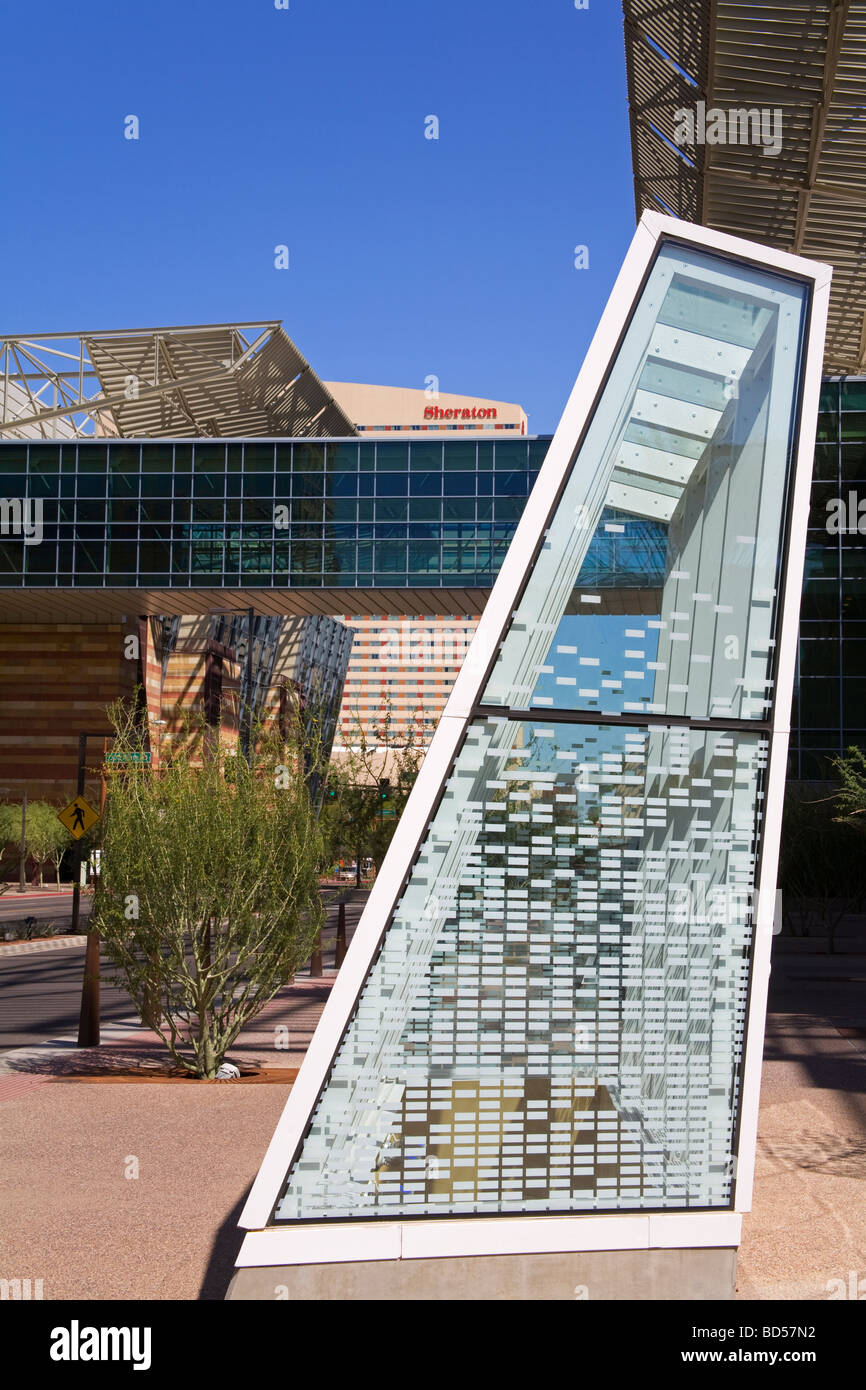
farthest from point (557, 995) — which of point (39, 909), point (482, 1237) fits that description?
point (39, 909)

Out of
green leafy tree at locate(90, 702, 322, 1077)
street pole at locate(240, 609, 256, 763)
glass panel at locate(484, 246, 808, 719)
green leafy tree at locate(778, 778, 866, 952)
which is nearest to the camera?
glass panel at locate(484, 246, 808, 719)

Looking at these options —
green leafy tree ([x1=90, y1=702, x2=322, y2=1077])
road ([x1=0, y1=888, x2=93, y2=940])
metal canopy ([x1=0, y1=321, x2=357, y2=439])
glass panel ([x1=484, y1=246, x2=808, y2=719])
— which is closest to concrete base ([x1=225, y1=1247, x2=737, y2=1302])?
glass panel ([x1=484, y1=246, x2=808, y2=719])

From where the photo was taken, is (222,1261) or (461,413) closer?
(222,1261)

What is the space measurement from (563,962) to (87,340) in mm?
48949

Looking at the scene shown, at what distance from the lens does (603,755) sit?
18.2 feet

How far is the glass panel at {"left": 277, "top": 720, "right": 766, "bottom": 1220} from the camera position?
204 inches

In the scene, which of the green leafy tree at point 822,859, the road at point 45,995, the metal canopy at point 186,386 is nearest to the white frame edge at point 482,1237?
the road at point 45,995

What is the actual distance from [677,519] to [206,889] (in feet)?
23.5

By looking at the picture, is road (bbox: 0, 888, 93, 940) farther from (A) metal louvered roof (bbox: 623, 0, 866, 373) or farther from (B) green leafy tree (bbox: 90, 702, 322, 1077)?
(A) metal louvered roof (bbox: 623, 0, 866, 373)

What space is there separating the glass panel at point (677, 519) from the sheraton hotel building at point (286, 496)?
25.4 metres

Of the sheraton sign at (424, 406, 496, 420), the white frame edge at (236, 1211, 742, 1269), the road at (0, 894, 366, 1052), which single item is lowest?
the road at (0, 894, 366, 1052)

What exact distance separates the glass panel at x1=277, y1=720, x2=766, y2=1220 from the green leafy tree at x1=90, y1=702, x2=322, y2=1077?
6627 mm

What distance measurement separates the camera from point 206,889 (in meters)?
11.6

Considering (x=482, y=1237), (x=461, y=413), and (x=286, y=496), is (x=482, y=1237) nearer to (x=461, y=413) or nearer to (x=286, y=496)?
(x=286, y=496)
